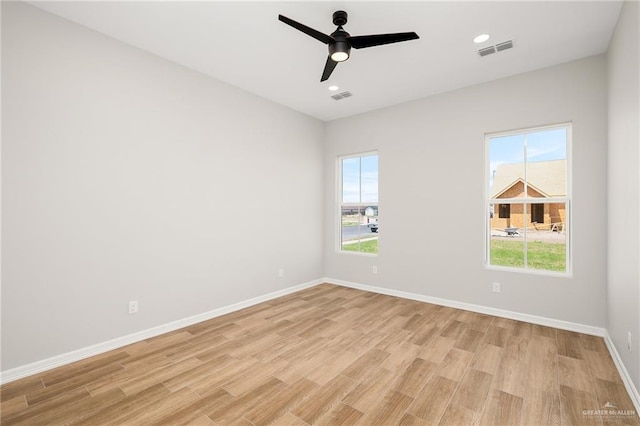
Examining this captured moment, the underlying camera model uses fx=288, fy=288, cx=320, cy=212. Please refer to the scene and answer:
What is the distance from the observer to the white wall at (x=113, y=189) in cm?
234

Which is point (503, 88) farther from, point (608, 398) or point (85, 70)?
point (85, 70)

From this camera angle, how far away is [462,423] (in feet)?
5.99

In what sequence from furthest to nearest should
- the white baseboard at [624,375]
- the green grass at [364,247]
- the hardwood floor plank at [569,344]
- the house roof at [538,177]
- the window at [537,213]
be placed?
the green grass at [364,247]
the window at [537,213]
the house roof at [538,177]
the hardwood floor plank at [569,344]
the white baseboard at [624,375]

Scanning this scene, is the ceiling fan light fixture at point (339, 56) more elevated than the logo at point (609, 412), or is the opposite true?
the ceiling fan light fixture at point (339, 56)

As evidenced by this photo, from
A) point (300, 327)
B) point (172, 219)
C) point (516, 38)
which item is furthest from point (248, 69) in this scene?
point (300, 327)

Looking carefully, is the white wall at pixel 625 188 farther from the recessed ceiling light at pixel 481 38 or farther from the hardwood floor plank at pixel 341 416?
the hardwood floor plank at pixel 341 416

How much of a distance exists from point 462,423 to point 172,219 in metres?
3.25

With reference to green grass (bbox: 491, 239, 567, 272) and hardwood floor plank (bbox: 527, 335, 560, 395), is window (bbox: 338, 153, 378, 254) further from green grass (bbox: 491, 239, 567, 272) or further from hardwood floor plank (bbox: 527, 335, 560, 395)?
hardwood floor plank (bbox: 527, 335, 560, 395)

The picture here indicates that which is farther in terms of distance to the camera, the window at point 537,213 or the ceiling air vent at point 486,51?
the window at point 537,213

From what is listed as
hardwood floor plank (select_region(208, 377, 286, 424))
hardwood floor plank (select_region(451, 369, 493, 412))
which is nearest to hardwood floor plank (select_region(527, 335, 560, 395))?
hardwood floor plank (select_region(451, 369, 493, 412))

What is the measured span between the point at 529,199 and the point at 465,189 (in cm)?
73

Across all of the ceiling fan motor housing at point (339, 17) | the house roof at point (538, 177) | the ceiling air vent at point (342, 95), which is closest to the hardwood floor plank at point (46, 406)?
the ceiling fan motor housing at point (339, 17)

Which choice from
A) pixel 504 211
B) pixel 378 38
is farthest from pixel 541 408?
pixel 378 38

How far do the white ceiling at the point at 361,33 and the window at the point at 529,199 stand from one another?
89cm
